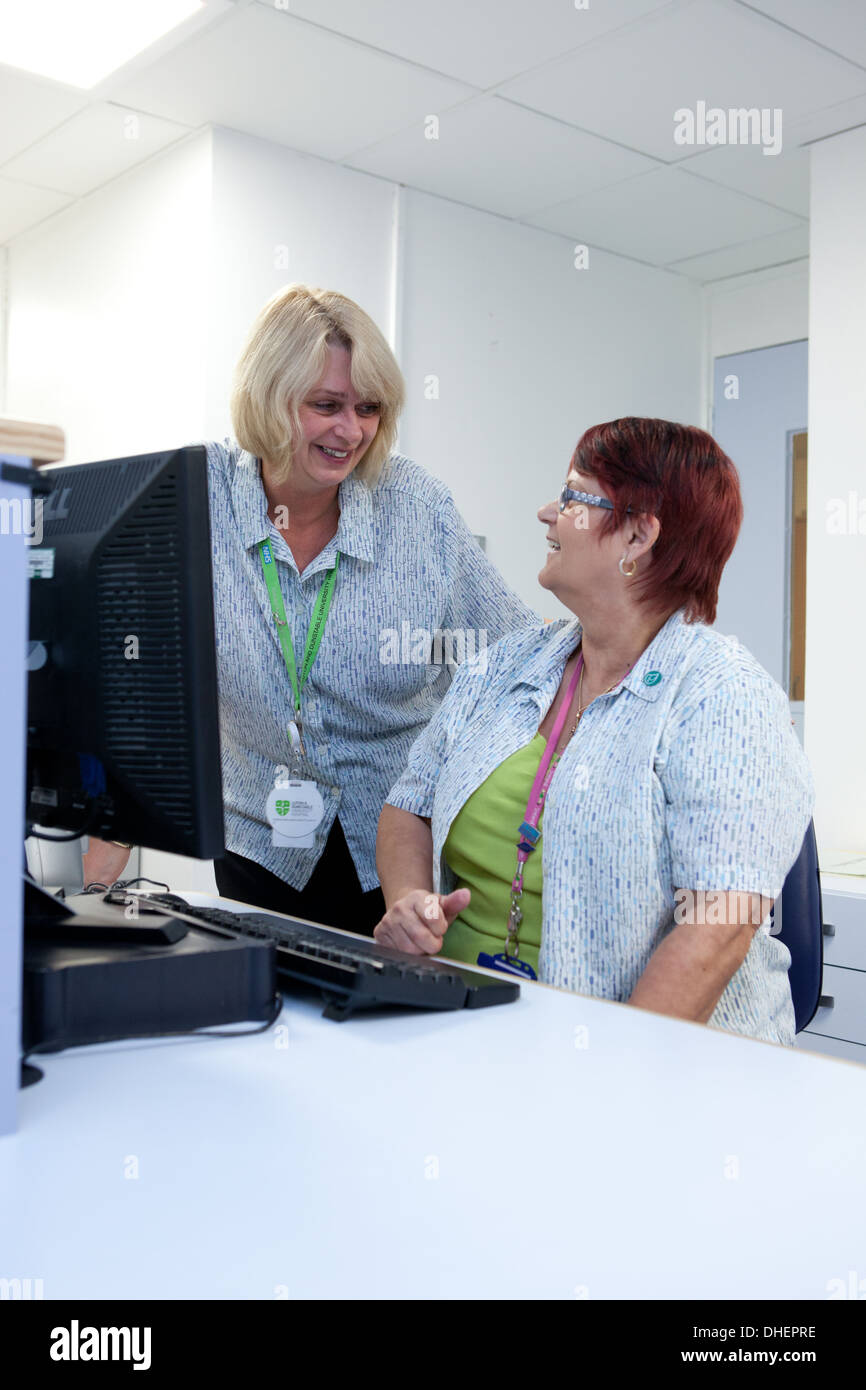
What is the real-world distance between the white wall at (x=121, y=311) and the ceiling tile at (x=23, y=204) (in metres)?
0.05

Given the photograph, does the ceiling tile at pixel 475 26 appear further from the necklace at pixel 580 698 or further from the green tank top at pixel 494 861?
the green tank top at pixel 494 861

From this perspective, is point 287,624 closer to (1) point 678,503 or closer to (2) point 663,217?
(1) point 678,503

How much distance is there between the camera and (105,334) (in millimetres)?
3975

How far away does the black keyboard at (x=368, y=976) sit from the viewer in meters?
1.00

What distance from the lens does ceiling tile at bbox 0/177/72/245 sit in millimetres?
4000

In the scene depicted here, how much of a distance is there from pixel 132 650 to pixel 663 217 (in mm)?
3721

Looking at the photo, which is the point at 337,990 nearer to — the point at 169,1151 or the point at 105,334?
the point at 169,1151

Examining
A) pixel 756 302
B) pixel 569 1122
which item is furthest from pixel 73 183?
pixel 569 1122

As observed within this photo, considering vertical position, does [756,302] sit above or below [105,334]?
above

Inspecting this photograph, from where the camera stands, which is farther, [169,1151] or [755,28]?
[755,28]

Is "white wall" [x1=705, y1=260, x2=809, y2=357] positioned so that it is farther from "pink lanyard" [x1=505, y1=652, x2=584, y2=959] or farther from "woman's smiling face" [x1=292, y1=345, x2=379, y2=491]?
"pink lanyard" [x1=505, y1=652, x2=584, y2=959]

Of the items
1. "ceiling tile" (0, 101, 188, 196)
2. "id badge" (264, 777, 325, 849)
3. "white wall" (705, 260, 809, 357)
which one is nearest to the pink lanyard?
"id badge" (264, 777, 325, 849)
